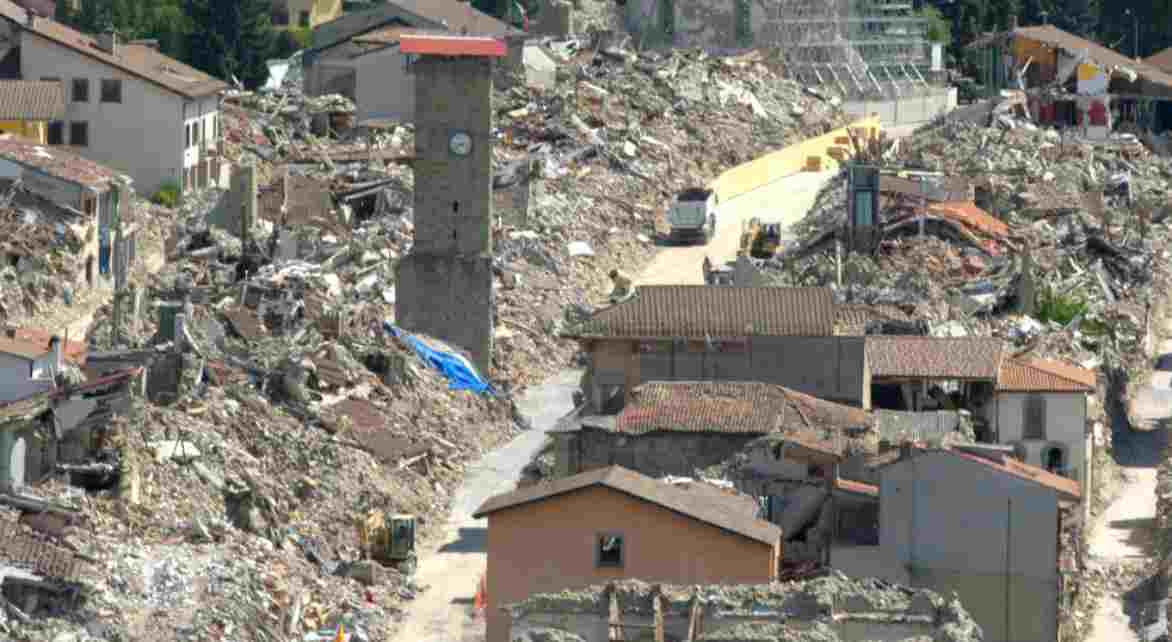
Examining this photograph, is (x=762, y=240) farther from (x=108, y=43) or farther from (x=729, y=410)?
(x=729, y=410)

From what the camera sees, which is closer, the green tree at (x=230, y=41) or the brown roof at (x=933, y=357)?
the brown roof at (x=933, y=357)

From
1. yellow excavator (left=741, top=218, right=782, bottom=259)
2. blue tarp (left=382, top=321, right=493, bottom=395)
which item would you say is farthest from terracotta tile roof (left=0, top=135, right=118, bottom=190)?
yellow excavator (left=741, top=218, right=782, bottom=259)

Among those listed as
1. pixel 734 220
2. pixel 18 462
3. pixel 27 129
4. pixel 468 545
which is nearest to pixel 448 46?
pixel 468 545

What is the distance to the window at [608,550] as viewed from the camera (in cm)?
4322

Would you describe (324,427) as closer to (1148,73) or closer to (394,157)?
(394,157)

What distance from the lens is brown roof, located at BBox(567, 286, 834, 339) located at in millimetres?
54531

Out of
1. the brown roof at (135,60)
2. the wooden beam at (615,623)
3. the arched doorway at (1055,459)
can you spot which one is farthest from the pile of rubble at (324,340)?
the arched doorway at (1055,459)

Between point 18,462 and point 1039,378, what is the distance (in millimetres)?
15698

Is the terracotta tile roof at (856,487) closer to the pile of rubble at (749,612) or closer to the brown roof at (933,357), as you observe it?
the brown roof at (933,357)

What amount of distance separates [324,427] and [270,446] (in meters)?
2.69

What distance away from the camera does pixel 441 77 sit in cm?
6297

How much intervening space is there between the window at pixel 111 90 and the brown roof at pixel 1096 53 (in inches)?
1321

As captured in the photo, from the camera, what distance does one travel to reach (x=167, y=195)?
3127 inches

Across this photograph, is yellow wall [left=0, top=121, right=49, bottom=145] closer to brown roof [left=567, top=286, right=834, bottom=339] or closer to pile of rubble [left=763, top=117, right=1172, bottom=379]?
pile of rubble [left=763, top=117, right=1172, bottom=379]
